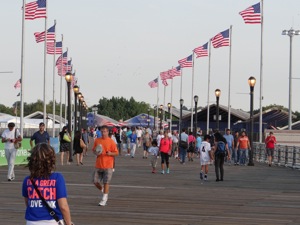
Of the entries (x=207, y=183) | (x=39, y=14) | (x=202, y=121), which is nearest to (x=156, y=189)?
(x=207, y=183)

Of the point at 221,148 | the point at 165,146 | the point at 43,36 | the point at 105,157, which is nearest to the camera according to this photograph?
the point at 105,157

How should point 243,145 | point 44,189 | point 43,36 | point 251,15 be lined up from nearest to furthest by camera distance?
1. point 44,189
2. point 243,145
3. point 251,15
4. point 43,36

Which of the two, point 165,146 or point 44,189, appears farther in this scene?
point 165,146

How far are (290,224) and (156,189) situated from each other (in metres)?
8.63

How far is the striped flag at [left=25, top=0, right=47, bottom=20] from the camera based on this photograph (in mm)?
44062

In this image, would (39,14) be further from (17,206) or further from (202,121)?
(202,121)

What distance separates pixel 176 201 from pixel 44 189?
12.3m

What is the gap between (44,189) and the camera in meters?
8.23

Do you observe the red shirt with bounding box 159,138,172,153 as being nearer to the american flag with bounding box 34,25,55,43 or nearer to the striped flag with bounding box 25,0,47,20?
the striped flag with bounding box 25,0,47,20

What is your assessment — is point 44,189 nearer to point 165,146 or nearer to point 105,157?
point 105,157

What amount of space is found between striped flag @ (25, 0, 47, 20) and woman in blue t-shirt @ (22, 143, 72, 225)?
36421 millimetres

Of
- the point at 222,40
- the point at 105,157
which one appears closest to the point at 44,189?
the point at 105,157

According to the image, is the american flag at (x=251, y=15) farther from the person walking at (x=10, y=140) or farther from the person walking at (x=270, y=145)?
the person walking at (x=10, y=140)

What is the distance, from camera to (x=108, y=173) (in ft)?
62.7
